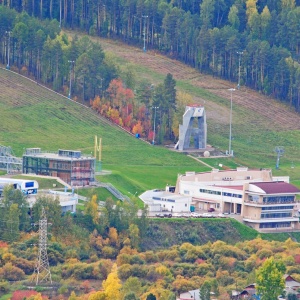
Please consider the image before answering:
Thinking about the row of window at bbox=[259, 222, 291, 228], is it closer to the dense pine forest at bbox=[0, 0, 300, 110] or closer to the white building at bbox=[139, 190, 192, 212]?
the white building at bbox=[139, 190, 192, 212]

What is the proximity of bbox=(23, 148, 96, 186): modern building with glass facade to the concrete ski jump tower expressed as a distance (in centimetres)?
2126

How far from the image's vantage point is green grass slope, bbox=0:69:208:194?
14438cm

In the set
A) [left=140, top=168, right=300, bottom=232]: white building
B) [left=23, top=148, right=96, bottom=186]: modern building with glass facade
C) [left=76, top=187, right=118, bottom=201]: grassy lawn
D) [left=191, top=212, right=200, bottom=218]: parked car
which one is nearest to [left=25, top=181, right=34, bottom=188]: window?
[left=76, top=187, right=118, bottom=201]: grassy lawn

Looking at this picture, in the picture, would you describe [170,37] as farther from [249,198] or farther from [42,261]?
[42,261]

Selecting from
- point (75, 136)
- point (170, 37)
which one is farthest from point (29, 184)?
point (170, 37)

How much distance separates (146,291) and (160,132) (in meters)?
52.8

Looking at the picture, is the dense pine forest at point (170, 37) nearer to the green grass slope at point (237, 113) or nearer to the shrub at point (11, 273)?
the green grass slope at point (237, 113)

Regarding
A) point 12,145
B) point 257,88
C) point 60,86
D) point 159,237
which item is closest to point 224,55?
point 257,88

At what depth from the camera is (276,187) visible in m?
136

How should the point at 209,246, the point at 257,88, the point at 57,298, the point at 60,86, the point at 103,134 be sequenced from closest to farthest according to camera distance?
the point at 57,298 → the point at 209,246 → the point at 103,134 → the point at 60,86 → the point at 257,88

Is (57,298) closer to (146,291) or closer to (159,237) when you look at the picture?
(146,291)

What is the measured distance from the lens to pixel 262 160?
157625 mm

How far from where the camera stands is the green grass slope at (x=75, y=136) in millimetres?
144375

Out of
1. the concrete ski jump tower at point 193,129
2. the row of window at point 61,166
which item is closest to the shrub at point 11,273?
the row of window at point 61,166
